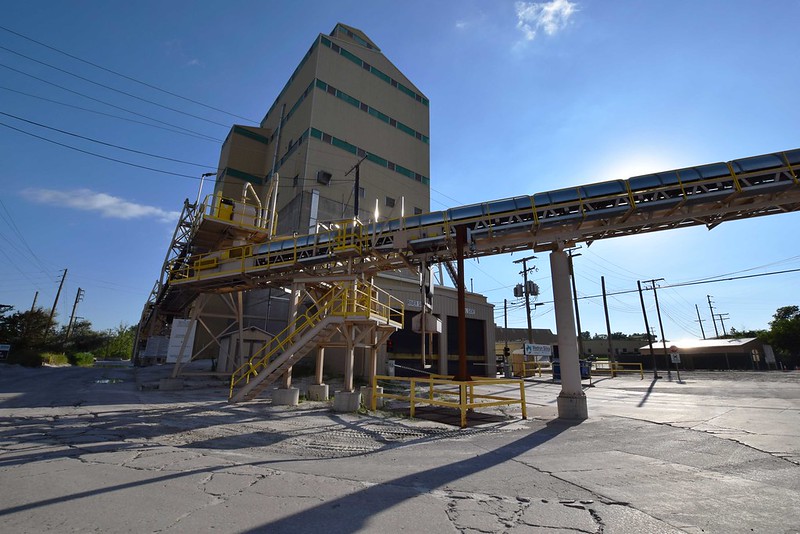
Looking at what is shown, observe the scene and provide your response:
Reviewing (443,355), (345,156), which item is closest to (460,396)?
(443,355)

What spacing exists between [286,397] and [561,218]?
1153 centimetres

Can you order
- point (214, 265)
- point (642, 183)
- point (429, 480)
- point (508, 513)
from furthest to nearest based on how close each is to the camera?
point (214, 265), point (642, 183), point (429, 480), point (508, 513)

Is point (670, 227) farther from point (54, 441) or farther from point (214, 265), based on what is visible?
point (214, 265)

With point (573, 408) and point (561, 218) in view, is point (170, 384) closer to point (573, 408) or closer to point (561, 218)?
point (573, 408)

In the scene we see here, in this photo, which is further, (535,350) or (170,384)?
(535,350)

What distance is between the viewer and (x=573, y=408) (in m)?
11.6

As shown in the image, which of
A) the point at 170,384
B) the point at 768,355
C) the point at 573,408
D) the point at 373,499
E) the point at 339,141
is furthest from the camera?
the point at 768,355

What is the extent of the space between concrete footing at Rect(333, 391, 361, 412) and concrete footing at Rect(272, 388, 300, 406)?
2.10 m

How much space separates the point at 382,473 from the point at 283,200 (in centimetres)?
3233

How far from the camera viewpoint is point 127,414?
10555 mm

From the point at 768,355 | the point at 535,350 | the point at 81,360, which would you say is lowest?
the point at 81,360

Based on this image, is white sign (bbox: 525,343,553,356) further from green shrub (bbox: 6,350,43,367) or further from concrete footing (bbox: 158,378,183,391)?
green shrub (bbox: 6,350,43,367)

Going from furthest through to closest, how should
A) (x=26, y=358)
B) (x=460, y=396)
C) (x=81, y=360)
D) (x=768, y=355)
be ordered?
(x=768, y=355) < (x=81, y=360) < (x=26, y=358) < (x=460, y=396)

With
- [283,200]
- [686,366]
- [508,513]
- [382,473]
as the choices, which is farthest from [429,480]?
[686,366]
